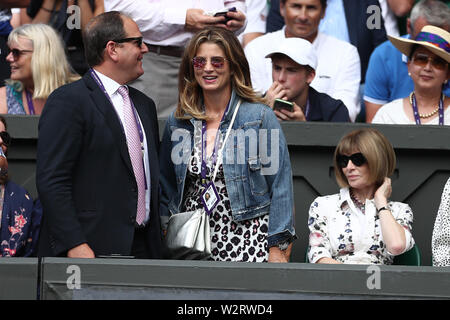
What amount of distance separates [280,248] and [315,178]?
56.9 inches

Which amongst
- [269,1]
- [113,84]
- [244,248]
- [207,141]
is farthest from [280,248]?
[269,1]

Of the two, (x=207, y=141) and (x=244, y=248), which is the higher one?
(x=207, y=141)

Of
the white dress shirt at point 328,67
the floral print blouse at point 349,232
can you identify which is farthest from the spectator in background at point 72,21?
the floral print blouse at point 349,232

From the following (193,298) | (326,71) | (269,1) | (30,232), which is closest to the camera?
(193,298)

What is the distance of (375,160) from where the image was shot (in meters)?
6.55

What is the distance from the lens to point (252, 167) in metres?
5.98

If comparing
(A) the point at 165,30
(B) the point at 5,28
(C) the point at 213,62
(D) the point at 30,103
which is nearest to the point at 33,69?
(D) the point at 30,103

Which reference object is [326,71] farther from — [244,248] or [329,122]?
[244,248]

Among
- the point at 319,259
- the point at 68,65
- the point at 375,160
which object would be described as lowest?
the point at 319,259

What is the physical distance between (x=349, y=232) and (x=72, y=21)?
3006 mm

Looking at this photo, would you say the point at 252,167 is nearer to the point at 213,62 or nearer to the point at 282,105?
the point at 213,62

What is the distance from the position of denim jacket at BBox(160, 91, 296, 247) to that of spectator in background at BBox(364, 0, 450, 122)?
2.35 m

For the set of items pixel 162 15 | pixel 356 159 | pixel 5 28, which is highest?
pixel 162 15

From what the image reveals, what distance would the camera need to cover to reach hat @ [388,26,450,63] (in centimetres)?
752
